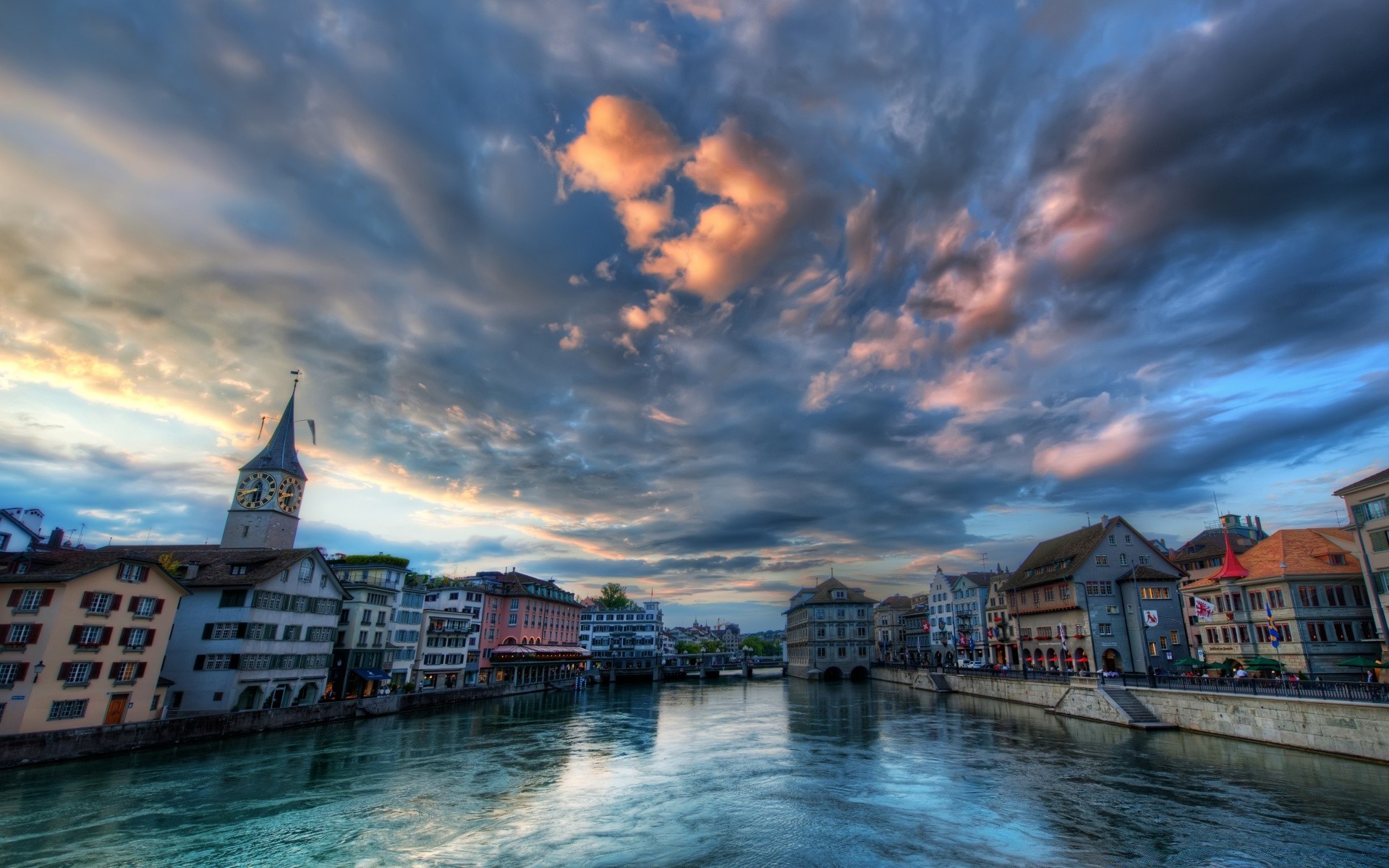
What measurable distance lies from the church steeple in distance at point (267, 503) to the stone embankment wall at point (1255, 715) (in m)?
97.3

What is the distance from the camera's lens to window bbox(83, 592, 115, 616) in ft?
150

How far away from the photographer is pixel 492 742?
55.2 meters

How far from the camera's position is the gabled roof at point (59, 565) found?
143 ft

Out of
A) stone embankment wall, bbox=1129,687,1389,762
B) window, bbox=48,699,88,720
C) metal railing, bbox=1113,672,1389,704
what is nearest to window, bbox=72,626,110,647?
window, bbox=48,699,88,720

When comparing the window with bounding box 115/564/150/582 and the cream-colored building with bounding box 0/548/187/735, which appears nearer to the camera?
the cream-colored building with bounding box 0/548/187/735

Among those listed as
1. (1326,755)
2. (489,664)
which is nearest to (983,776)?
(1326,755)

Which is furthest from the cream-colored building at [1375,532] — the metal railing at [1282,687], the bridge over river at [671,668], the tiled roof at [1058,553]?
the bridge over river at [671,668]

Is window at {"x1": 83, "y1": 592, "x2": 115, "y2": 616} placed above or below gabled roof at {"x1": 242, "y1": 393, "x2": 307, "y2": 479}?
below

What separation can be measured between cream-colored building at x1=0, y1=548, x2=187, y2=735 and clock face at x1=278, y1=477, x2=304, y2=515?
123 feet

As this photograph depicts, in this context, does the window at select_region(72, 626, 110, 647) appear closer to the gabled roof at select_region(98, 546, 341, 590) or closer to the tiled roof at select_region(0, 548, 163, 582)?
the tiled roof at select_region(0, 548, 163, 582)

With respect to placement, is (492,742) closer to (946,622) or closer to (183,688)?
(183,688)

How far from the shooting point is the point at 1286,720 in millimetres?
39906

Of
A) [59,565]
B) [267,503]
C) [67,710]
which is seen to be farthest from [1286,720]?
[267,503]

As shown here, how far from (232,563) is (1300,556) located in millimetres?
102620
